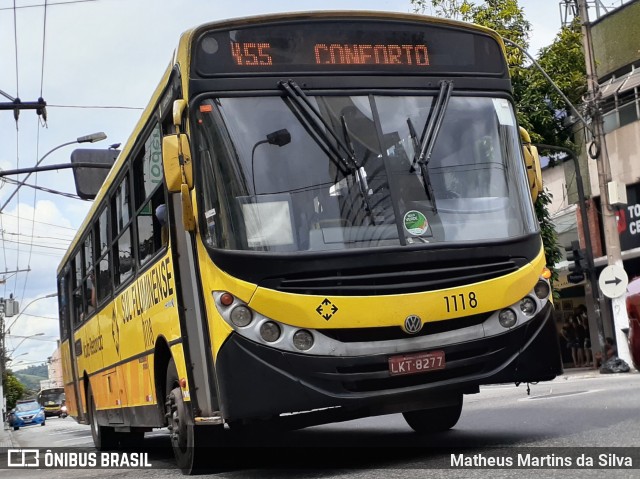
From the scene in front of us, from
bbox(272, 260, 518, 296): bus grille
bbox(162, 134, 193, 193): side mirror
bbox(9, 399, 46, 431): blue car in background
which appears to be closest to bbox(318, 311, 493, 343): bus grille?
bbox(272, 260, 518, 296): bus grille

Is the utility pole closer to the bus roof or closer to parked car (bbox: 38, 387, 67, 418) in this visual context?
the bus roof

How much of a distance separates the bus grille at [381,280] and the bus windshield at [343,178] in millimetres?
203

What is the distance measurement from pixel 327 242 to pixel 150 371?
9.77 feet

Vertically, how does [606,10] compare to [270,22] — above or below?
above

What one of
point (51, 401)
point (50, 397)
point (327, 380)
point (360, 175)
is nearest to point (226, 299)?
point (327, 380)

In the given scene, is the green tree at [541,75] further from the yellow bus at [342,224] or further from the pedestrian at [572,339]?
the yellow bus at [342,224]

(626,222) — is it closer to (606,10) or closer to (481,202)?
(606,10)

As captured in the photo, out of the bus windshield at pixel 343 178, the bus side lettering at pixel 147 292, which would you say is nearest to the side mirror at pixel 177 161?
the bus windshield at pixel 343 178

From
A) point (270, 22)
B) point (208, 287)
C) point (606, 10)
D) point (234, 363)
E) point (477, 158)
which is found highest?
point (606, 10)

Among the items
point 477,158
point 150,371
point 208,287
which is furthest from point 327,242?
point 150,371

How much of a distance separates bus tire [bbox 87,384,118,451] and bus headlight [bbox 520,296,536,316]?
25.9 ft

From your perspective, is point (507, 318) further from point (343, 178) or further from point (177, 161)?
point (177, 161)

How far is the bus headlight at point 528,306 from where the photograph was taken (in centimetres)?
805

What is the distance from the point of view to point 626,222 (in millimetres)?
29766
